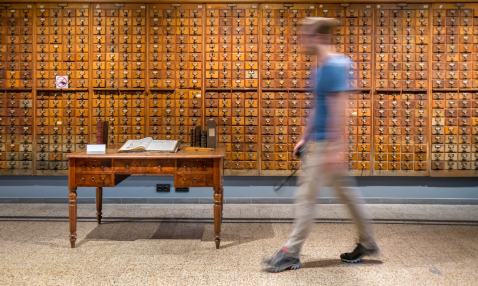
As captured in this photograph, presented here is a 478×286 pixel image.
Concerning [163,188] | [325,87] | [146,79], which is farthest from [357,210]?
[146,79]

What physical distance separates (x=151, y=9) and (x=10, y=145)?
7.62 feet

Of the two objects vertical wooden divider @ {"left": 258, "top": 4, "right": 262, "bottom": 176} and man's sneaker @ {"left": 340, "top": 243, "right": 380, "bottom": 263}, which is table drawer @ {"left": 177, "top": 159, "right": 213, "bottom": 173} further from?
vertical wooden divider @ {"left": 258, "top": 4, "right": 262, "bottom": 176}

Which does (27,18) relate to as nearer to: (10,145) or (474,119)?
(10,145)

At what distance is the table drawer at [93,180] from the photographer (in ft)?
9.00

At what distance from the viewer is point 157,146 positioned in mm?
2898

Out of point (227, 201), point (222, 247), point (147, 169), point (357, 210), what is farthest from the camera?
point (227, 201)

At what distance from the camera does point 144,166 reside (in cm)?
274

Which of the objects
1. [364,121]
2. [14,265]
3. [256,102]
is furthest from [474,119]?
[14,265]

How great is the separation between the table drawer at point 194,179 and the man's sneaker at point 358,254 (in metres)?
1.07

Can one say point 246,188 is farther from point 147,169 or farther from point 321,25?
point 321,25

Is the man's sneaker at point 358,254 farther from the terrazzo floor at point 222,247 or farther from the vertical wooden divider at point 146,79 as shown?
the vertical wooden divider at point 146,79

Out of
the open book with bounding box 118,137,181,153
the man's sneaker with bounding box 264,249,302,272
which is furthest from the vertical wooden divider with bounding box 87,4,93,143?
the man's sneaker with bounding box 264,249,302,272

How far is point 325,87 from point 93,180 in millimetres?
1795

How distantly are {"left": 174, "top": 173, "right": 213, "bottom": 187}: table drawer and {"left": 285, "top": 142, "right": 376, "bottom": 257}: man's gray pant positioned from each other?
29.9 inches
